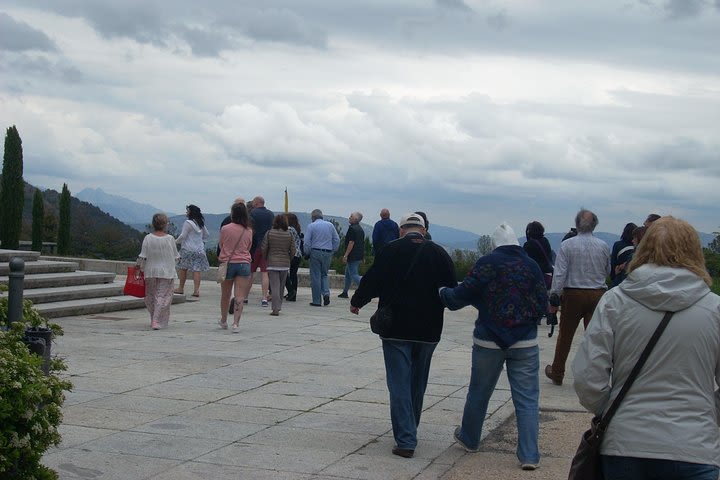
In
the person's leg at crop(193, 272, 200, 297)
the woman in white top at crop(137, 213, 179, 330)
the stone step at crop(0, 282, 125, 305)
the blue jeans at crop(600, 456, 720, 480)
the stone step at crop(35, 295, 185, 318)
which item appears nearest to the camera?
the blue jeans at crop(600, 456, 720, 480)

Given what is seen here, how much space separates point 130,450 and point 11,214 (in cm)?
2287

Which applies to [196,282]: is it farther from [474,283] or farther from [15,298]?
[15,298]

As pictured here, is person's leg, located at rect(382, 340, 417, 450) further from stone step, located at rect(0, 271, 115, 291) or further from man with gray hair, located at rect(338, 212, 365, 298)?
man with gray hair, located at rect(338, 212, 365, 298)

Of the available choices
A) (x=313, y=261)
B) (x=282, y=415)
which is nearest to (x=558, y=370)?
(x=282, y=415)

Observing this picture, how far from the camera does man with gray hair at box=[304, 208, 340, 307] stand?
770 inches

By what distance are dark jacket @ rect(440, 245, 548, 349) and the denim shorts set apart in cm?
789

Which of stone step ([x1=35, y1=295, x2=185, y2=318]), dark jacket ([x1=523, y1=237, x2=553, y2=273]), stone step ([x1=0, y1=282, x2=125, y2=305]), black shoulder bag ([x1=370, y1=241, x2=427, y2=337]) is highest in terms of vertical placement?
dark jacket ([x1=523, y1=237, x2=553, y2=273])

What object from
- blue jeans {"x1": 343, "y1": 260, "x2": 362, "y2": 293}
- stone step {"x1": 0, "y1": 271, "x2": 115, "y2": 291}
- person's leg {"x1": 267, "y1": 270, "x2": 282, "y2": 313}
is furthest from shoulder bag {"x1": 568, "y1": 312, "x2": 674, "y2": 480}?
blue jeans {"x1": 343, "y1": 260, "x2": 362, "y2": 293}

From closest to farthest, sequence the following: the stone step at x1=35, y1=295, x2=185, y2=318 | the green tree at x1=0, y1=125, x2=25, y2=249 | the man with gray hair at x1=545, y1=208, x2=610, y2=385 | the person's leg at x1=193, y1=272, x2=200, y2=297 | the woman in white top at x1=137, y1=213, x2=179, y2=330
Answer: the man with gray hair at x1=545, y1=208, x2=610, y2=385
the woman in white top at x1=137, y1=213, x2=179, y2=330
the stone step at x1=35, y1=295, x2=185, y2=318
the person's leg at x1=193, y1=272, x2=200, y2=297
the green tree at x1=0, y1=125, x2=25, y2=249

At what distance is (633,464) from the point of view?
4137 millimetres

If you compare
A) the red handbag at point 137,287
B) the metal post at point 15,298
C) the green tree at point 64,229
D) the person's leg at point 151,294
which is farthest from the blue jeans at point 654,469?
the green tree at point 64,229

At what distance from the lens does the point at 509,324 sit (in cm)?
712

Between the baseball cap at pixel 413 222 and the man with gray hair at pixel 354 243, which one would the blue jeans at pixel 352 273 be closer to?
the man with gray hair at pixel 354 243

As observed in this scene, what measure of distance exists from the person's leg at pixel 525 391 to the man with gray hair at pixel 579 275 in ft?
10.8
